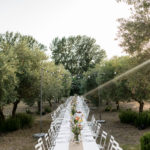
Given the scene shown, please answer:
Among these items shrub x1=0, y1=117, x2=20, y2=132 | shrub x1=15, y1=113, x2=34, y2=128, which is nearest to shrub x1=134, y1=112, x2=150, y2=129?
shrub x1=15, y1=113, x2=34, y2=128

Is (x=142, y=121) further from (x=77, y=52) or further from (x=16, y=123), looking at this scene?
(x=77, y=52)

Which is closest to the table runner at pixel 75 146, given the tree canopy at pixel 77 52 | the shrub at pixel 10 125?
the shrub at pixel 10 125

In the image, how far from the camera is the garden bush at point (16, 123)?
14.8m

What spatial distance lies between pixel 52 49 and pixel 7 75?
48.4 metres

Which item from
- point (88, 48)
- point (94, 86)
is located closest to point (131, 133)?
point (94, 86)

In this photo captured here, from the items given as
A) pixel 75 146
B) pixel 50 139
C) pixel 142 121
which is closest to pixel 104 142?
pixel 75 146

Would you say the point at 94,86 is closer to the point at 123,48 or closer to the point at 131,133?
the point at 131,133

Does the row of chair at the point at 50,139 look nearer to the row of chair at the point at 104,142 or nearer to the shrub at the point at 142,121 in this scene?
the row of chair at the point at 104,142

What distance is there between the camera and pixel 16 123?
15.1m

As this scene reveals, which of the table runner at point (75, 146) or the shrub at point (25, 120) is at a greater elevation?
the table runner at point (75, 146)

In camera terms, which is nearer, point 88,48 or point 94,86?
point 94,86

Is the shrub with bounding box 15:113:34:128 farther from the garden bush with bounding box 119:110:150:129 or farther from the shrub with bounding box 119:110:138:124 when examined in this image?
the garden bush with bounding box 119:110:150:129

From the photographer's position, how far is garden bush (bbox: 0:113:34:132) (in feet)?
48.7

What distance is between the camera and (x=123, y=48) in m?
11.5
